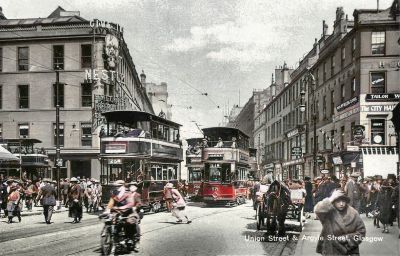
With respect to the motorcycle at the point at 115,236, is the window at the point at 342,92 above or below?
above

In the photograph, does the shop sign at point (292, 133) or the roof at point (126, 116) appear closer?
the roof at point (126, 116)

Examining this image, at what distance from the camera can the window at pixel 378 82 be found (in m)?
26.0

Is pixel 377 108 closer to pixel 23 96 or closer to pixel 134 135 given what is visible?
pixel 134 135

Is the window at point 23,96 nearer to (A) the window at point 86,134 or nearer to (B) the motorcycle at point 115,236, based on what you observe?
(A) the window at point 86,134

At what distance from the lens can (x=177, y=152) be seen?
25000mm

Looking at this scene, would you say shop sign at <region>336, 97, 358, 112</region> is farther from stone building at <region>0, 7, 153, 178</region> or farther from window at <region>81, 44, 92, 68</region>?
window at <region>81, 44, 92, 68</region>

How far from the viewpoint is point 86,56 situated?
37.7 meters

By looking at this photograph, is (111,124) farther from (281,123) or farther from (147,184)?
(281,123)

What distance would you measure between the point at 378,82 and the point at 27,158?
22.2 metres

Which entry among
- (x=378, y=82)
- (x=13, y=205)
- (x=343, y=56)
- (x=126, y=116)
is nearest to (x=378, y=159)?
(x=378, y=82)

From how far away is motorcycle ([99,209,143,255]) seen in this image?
33.2 ft

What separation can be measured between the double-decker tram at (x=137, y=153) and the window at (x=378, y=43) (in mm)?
12462

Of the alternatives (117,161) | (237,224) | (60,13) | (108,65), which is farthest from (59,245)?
(60,13)

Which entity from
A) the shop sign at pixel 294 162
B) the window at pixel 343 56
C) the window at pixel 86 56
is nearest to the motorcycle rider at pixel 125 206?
the window at pixel 343 56
